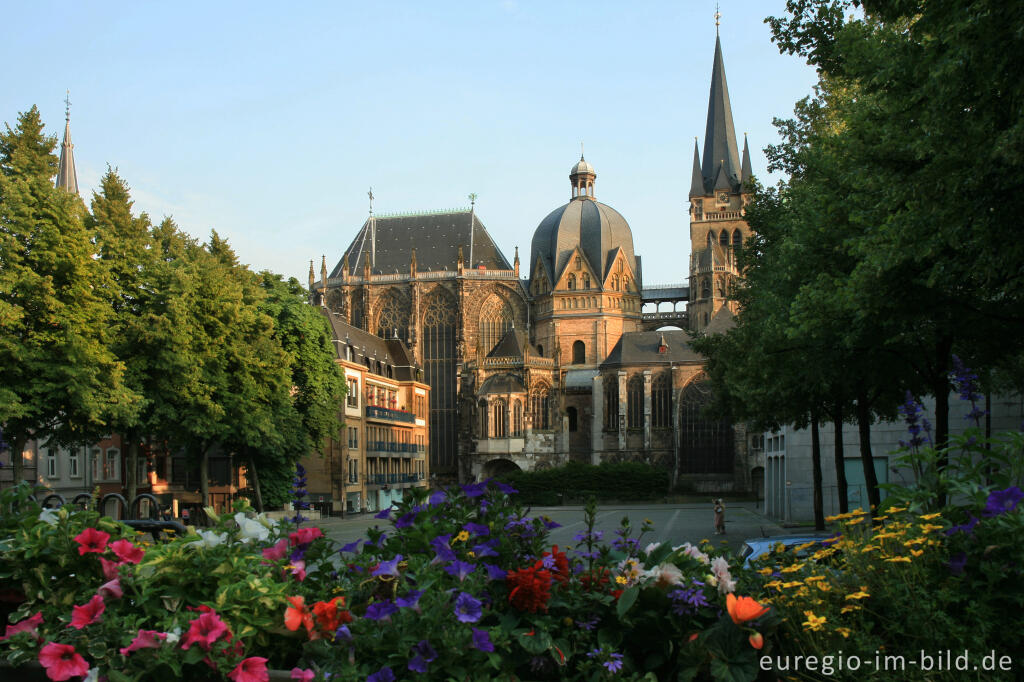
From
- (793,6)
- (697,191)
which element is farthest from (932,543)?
(697,191)

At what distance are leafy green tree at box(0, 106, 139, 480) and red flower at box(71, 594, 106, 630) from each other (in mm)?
24059

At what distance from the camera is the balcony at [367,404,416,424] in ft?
210

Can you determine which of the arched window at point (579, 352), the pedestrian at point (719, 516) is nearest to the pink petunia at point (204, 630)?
the pedestrian at point (719, 516)

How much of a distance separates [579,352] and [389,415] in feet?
93.3

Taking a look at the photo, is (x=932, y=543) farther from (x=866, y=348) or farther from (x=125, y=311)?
(x=125, y=311)

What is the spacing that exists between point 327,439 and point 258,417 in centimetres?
1960

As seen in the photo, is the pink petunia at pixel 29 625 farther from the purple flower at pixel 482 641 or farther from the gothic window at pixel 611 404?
the gothic window at pixel 611 404

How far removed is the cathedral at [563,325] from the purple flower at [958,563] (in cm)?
7359

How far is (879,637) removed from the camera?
506 centimetres

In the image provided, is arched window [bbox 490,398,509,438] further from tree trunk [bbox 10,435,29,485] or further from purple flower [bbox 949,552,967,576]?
purple flower [bbox 949,552,967,576]

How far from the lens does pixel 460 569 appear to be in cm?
504

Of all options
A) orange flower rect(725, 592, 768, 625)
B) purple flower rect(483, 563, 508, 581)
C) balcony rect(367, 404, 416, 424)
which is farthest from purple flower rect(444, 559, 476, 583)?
balcony rect(367, 404, 416, 424)

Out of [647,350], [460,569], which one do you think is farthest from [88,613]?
[647,350]

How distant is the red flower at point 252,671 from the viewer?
497 centimetres
